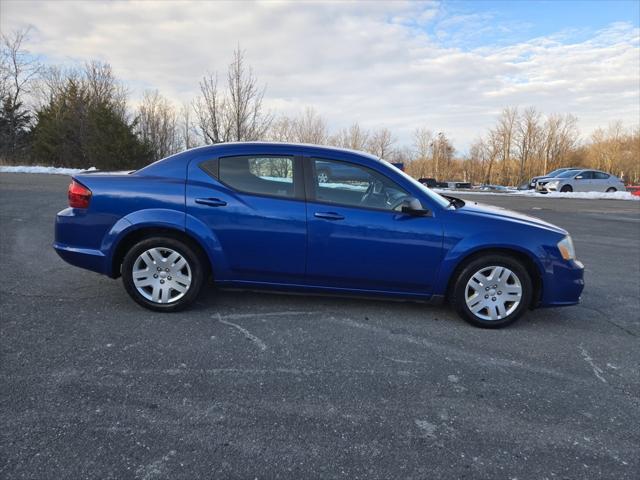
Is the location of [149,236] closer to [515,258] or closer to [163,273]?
[163,273]

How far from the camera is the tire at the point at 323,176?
12.8ft

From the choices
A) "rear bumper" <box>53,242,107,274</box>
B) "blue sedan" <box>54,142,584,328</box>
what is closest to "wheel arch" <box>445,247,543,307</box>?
"blue sedan" <box>54,142,584,328</box>

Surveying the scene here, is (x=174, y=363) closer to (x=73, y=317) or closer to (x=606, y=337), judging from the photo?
(x=73, y=317)

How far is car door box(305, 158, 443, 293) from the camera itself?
379cm

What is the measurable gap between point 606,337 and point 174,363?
3729 millimetres

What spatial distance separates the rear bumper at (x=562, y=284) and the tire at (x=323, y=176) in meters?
2.18

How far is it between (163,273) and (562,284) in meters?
3.66

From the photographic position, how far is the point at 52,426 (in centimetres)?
222

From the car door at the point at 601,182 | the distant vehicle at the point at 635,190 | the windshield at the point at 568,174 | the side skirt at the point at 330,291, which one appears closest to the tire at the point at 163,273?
the side skirt at the point at 330,291

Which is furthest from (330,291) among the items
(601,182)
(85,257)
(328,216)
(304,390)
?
(601,182)

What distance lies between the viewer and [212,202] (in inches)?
151

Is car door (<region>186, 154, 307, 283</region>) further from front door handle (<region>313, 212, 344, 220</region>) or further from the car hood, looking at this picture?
the car hood

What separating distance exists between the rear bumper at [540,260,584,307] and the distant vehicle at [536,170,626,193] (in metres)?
26.4

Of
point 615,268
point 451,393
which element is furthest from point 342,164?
point 615,268
